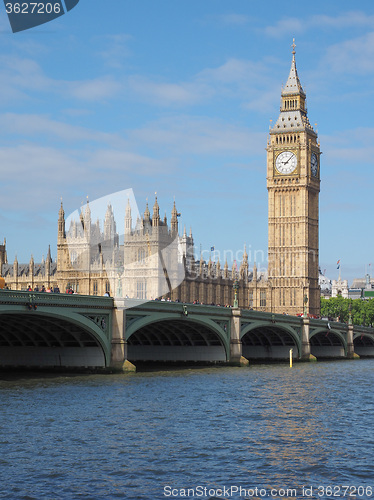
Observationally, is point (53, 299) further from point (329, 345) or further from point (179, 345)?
point (329, 345)

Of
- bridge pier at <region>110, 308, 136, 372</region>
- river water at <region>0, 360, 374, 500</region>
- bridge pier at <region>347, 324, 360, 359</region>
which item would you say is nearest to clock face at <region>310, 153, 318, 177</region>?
bridge pier at <region>347, 324, 360, 359</region>

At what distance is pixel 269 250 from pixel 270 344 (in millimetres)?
53814

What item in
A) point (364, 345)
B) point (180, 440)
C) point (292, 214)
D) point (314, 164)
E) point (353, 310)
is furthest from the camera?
point (353, 310)

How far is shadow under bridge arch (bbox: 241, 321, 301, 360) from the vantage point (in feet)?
301

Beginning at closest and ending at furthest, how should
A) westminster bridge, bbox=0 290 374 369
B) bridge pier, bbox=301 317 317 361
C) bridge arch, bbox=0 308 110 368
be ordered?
westminster bridge, bbox=0 290 374 369, bridge arch, bbox=0 308 110 368, bridge pier, bbox=301 317 317 361

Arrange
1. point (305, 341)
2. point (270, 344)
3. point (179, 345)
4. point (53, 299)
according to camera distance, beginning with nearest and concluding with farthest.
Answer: point (53, 299)
point (179, 345)
point (305, 341)
point (270, 344)

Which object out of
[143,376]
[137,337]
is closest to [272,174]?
[137,337]

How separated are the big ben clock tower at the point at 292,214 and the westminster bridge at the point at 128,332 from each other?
1988 inches

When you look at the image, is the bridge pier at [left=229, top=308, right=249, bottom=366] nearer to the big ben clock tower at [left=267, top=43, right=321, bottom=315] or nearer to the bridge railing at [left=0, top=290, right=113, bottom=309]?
the bridge railing at [left=0, top=290, right=113, bottom=309]

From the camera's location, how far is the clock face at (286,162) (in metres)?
146

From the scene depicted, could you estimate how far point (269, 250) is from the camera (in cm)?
14762

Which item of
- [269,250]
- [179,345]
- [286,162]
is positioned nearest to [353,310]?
[269,250]

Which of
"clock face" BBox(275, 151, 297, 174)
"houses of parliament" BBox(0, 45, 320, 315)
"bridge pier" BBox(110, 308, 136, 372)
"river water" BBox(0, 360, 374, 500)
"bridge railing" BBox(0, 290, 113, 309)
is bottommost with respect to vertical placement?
"river water" BBox(0, 360, 374, 500)

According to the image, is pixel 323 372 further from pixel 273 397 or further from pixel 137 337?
pixel 273 397
